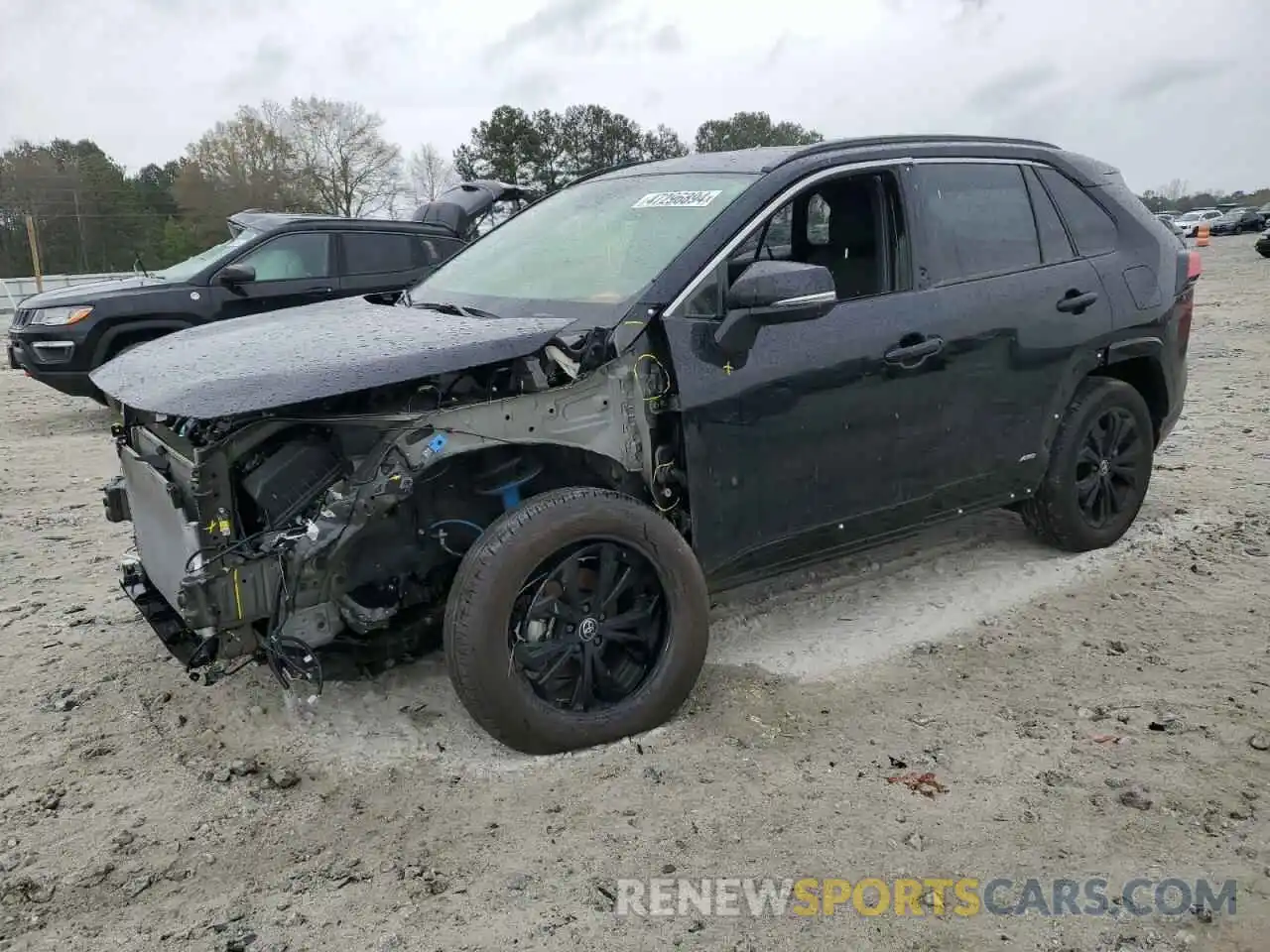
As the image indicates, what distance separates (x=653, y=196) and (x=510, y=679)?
2.01 meters

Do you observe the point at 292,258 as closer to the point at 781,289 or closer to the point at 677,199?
the point at 677,199

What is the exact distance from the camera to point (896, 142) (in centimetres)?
410

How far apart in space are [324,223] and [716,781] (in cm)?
772

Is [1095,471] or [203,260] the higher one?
[203,260]

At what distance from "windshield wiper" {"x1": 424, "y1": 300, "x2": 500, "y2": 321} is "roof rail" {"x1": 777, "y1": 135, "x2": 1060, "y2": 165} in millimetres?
1248

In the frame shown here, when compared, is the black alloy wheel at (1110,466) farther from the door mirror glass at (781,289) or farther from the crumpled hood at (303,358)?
the crumpled hood at (303,358)

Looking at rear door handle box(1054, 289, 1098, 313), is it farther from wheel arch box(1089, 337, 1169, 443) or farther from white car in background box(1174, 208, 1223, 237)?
white car in background box(1174, 208, 1223, 237)

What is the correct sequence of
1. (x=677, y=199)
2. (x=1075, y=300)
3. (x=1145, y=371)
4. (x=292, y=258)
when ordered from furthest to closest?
(x=292, y=258), (x=1145, y=371), (x=1075, y=300), (x=677, y=199)

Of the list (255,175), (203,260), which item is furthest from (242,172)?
(203,260)

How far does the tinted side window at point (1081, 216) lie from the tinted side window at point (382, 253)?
642cm

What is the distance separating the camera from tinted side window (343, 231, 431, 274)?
9328 millimetres

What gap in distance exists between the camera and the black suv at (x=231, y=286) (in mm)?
8484

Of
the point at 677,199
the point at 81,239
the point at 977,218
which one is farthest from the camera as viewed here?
the point at 81,239

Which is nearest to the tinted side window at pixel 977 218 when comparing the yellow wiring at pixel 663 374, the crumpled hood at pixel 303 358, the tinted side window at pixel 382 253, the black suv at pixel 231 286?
the yellow wiring at pixel 663 374
